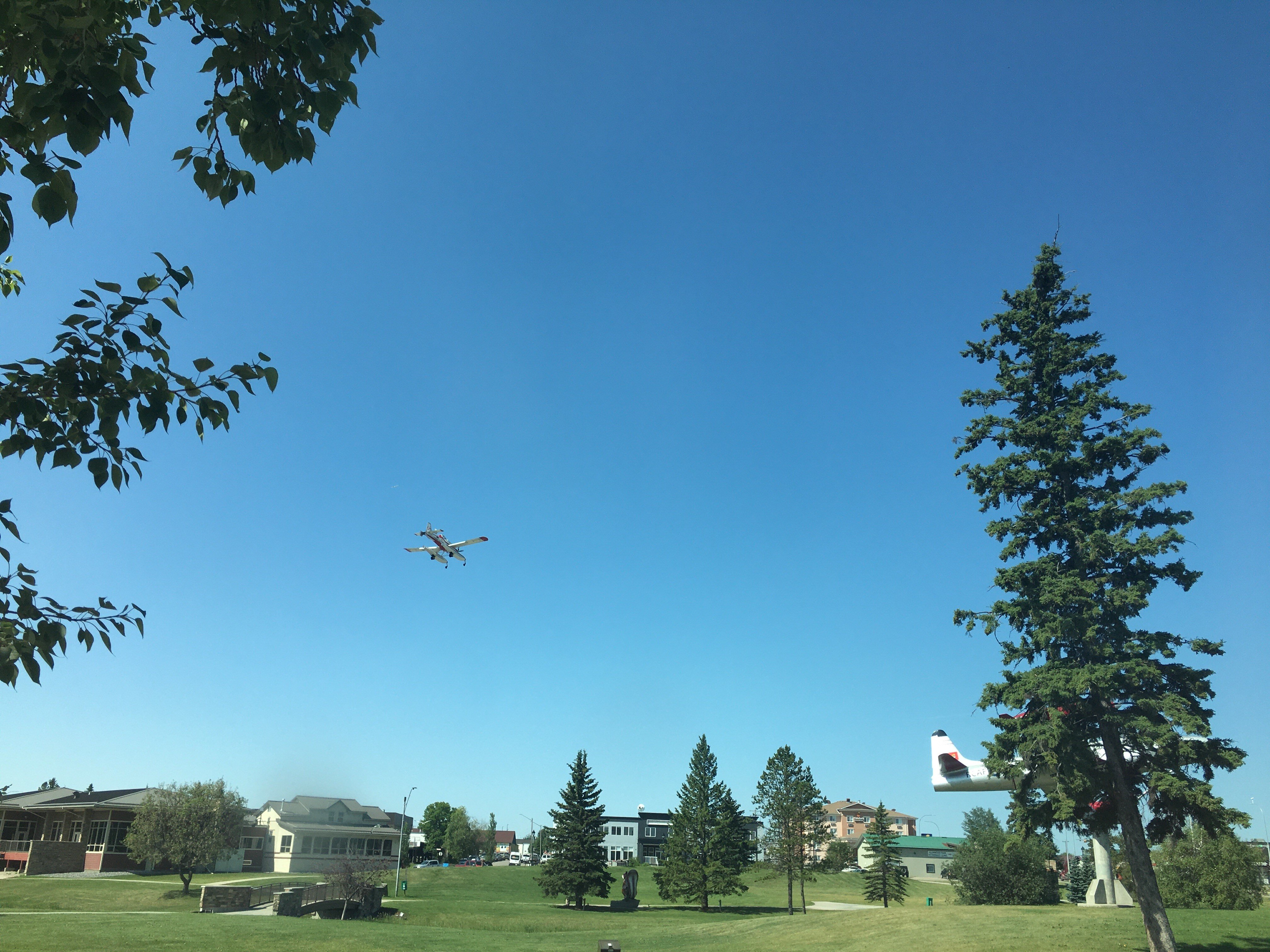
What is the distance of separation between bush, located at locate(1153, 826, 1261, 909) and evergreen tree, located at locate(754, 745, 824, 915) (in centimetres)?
2391

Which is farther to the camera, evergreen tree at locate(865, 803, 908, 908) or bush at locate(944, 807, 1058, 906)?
evergreen tree at locate(865, 803, 908, 908)

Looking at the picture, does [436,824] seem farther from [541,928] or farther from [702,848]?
[541,928]

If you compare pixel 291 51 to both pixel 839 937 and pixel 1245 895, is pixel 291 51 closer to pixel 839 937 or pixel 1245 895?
pixel 839 937

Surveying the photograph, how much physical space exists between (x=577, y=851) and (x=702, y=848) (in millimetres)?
11427

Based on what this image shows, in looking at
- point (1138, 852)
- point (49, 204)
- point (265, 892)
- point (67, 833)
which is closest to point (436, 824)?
point (67, 833)

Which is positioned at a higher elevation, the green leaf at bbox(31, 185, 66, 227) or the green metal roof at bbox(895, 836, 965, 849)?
the green leaf at bbox(31, 185, 66, 227)

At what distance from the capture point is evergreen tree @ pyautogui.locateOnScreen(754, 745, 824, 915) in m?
59.3

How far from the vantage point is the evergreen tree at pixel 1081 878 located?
55344mm

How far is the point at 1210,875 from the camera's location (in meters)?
38.7

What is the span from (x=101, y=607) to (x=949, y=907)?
39.7 m

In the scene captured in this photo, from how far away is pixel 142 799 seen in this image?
6412cm

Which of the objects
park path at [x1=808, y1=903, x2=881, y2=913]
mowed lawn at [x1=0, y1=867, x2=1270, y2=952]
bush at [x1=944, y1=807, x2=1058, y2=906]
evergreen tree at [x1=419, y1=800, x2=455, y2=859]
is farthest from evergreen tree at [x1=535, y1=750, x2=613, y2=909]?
evergreen tree at [x1=419, y1=800, x2=455, y2=859]

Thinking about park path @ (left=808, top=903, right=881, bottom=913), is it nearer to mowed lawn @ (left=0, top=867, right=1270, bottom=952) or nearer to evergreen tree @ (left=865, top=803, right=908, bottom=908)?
evergreen tree @ (left=865, top=803, right=908, bottom=908)

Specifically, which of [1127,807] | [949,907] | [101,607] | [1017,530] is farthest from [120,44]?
[949,907]
